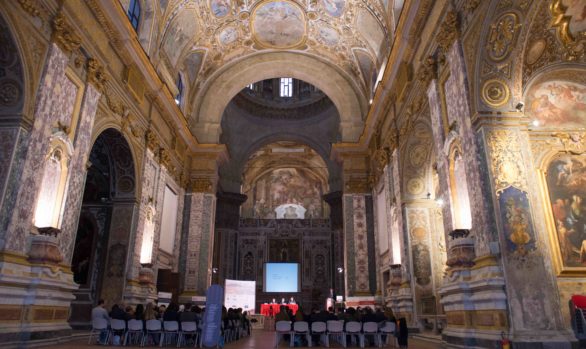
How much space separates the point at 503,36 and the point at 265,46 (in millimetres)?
13155

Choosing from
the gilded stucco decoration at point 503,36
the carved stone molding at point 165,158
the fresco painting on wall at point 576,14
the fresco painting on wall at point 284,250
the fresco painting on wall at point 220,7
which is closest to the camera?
the fresco painting on wall at point 576,14

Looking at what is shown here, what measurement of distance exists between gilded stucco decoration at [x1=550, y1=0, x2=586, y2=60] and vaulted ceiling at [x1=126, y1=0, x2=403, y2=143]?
6379mm

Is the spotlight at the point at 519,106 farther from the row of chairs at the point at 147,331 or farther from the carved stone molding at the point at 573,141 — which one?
the row of chairs at the point at 147,331

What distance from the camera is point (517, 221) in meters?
6.97

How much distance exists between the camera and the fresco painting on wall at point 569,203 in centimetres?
746

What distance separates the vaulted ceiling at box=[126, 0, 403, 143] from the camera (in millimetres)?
15016

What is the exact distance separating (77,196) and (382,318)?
7.48 meters

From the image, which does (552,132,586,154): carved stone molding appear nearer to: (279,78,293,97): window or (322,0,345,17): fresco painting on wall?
(322,0,345,17): fresco painting on wall

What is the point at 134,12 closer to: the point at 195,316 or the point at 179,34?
the point at 179,34

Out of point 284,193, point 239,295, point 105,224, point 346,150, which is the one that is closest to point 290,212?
point 284,193

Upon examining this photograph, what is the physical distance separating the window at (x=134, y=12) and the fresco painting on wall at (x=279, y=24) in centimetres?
519

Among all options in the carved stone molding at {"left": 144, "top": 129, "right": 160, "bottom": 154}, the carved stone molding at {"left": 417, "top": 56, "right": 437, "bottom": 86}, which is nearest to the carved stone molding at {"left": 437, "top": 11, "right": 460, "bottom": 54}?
the carved stone molding at {"left": 417, "top": 56, "right": 437, "bottom": 86}

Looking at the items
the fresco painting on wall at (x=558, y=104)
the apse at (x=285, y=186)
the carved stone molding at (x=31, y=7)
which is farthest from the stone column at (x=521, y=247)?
the apse at (x=285, y=186)

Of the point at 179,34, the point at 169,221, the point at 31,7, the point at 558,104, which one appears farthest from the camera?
the point at 169,221
